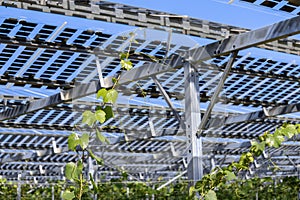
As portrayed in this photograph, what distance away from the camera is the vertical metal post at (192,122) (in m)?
5.87

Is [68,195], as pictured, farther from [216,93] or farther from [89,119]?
[216,93]

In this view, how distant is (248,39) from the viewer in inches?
223

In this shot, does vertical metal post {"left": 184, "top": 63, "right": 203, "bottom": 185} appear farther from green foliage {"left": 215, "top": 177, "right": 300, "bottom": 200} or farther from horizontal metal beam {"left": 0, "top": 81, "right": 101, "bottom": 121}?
green foliage {"left": 215, "top": 177, "right": 300, "bottom": 200}

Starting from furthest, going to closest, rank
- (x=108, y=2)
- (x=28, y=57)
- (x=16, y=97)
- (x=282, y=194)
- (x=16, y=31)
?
(x=282, y=194) → (x=16, y=97) → (x=28, y=57) → (x=16, y=31) → (x=108, y=2)

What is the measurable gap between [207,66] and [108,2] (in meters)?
1.36

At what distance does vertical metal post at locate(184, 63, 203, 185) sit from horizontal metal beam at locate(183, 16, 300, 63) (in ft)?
0.54

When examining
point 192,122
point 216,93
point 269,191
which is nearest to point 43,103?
point 192,122

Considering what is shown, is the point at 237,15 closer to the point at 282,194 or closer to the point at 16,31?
the point at 16,31

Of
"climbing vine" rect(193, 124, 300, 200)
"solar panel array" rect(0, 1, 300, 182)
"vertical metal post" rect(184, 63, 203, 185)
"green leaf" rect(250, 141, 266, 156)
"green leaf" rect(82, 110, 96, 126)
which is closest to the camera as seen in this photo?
"green leaf" rect(82, 110, 96, 126)

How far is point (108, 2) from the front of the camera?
6.10 m

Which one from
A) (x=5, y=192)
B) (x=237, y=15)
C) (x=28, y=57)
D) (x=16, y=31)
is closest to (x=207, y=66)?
(x=237, y=15)

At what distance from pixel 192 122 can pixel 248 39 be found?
103cm

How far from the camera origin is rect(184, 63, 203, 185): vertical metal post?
5871 millimetres

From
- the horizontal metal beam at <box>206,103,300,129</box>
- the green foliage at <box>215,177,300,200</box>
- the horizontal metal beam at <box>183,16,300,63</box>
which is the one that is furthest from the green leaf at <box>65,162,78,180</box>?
the green foliage at <box>215,177,300,200</box>
